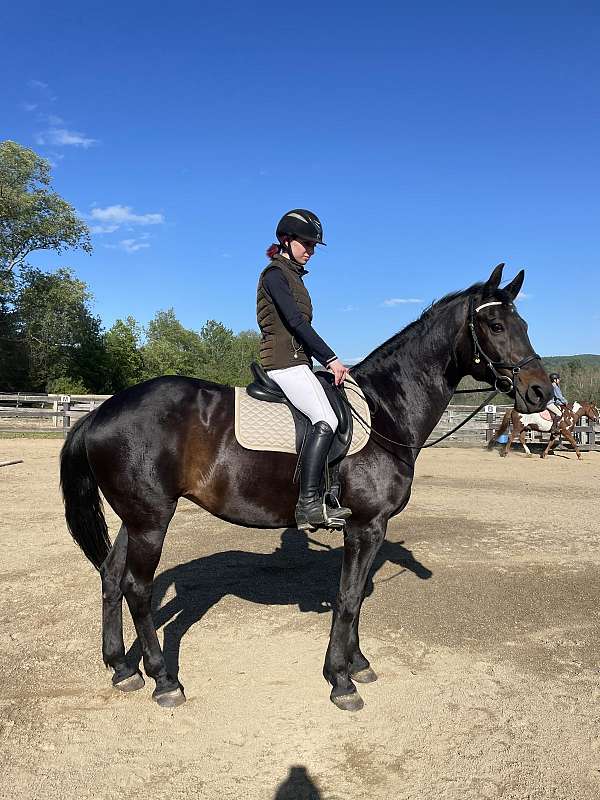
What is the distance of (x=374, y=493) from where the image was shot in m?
4.00

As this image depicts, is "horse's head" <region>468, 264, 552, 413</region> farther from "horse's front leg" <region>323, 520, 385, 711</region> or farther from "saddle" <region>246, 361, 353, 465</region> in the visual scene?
"horse's front leg" <region>323, 520, 385, 711</region>

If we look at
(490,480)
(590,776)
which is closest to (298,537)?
(590,776)

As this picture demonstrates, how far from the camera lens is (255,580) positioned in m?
6.10

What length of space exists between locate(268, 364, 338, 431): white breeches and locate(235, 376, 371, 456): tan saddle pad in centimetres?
15

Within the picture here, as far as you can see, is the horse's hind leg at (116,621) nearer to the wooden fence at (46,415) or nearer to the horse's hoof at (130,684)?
the horse's hoof at (130,684)

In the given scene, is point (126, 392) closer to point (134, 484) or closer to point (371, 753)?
point (134, 484)

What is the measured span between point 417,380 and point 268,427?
1.27 m

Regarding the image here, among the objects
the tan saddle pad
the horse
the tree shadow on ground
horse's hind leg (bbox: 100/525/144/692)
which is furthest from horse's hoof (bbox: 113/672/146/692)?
the horse

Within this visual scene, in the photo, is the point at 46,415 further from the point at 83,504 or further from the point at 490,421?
the point at 83,504

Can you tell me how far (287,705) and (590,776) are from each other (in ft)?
5.88

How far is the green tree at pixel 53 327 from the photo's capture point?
3203 cm

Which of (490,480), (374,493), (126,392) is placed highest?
(126,392)

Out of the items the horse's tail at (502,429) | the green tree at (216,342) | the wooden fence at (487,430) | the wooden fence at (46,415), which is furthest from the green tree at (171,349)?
the horse's tail at (502,429)

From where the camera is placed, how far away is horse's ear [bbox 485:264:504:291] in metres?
4.00
